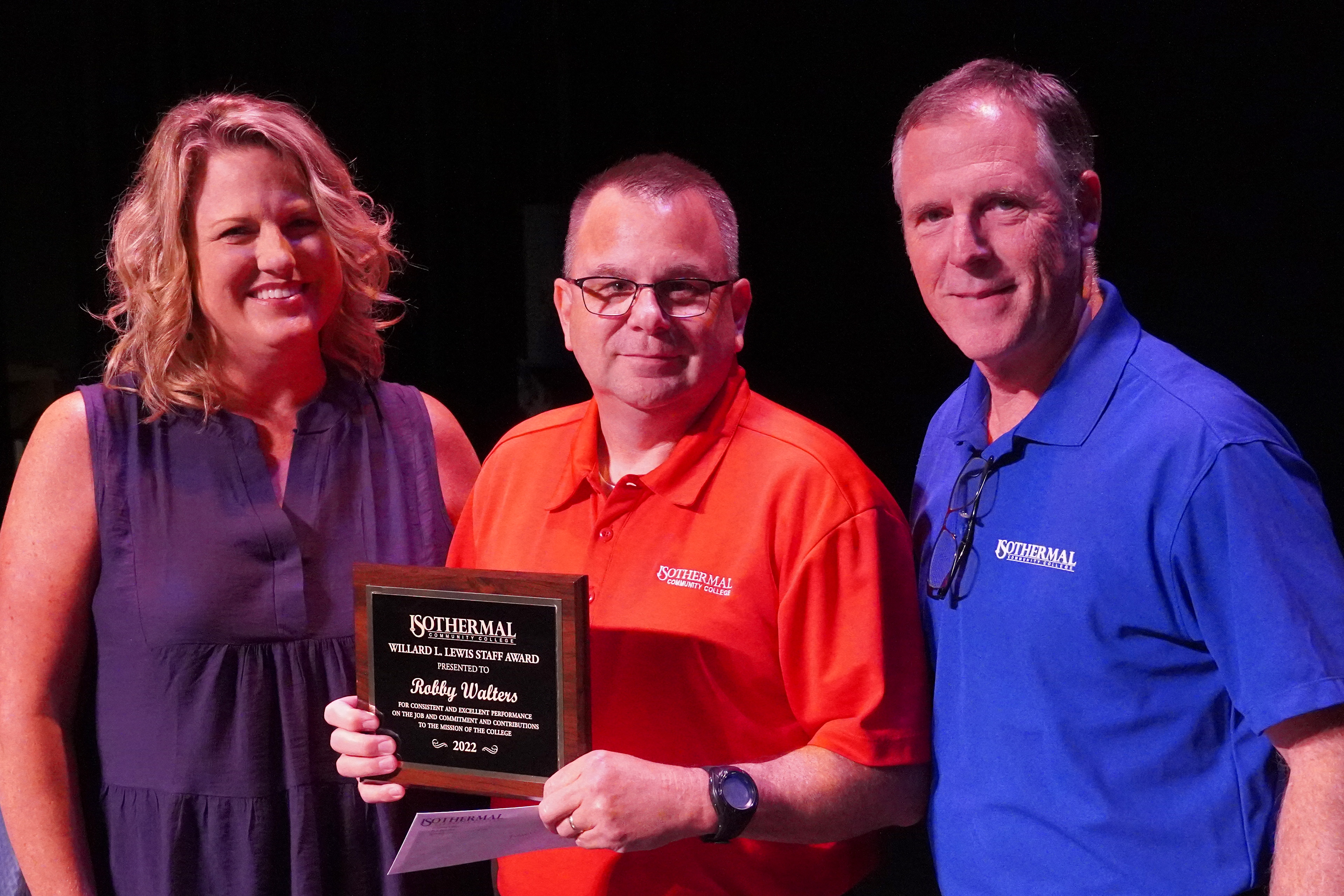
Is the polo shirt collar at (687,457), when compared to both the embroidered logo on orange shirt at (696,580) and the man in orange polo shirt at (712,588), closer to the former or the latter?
the man in orange polo shirt at (712,588)

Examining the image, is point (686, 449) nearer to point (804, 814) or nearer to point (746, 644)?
point (746, 644)

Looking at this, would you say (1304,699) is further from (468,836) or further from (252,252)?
(252,252)

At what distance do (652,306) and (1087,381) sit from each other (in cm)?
65

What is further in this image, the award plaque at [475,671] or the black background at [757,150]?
the black background at [757,150]

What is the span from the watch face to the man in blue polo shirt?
0.34 meters

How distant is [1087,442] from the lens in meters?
1.57

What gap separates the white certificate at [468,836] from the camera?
5.07 feet

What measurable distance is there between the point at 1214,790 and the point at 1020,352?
66 centimetres

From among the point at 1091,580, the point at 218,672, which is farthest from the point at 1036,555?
the point at 218,672

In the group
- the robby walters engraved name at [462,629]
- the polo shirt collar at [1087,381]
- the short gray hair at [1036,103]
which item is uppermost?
the short gray hair at [1036,103]

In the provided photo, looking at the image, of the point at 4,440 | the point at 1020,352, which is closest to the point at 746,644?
the point at 1020,352

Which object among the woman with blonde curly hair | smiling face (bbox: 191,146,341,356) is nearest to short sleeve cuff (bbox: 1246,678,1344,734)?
the woman with blonde curly hair

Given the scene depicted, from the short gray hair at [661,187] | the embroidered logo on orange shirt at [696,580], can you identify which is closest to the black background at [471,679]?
the embroidered logo on orange shirt at [696,580]

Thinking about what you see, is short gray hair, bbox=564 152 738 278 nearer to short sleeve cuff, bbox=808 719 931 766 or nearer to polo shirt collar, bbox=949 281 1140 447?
polo shirt collar, bbox=949 281 1140 447
